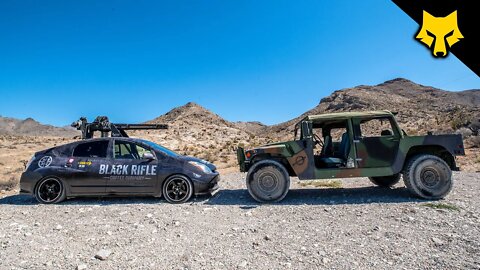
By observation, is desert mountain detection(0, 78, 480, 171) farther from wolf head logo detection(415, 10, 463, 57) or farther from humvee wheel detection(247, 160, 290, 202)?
wolf head logo detection(415, 10, 463, 57)

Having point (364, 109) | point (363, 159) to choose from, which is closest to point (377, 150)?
point (363, 159)

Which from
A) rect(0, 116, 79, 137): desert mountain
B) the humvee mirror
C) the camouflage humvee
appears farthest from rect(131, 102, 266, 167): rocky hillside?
rect(0, 116, 79, 137): desert mountain

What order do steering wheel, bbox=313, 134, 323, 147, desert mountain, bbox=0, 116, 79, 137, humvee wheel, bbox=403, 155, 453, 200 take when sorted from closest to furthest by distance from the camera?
humvee wheel, bbox=403, 155, 453, 200, steering wheel, bbox=313, 134, 323, 147, desert mountain, bbox=0, 116, 79, 137

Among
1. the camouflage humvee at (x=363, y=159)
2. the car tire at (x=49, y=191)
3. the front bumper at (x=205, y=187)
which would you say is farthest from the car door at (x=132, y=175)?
the camouflage humvee at (x=363, y=159)

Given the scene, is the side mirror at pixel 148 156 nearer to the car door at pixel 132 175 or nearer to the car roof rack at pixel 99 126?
the car door at pixel 132 175

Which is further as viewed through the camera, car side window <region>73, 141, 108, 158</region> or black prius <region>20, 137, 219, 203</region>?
car side window <region>73, 141, 108, 158</region>

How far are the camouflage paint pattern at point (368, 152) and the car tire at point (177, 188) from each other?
1.91 metres

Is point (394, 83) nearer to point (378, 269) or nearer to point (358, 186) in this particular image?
point (358, 186)

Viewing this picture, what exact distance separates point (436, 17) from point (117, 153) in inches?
271

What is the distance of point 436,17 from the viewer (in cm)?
254

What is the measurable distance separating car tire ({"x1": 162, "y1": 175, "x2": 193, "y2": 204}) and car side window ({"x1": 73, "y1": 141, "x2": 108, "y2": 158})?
1.75m

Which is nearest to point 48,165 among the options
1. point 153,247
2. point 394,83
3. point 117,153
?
point 117,153

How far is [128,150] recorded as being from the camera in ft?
24.7

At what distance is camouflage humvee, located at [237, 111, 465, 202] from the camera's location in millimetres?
A: 6457
